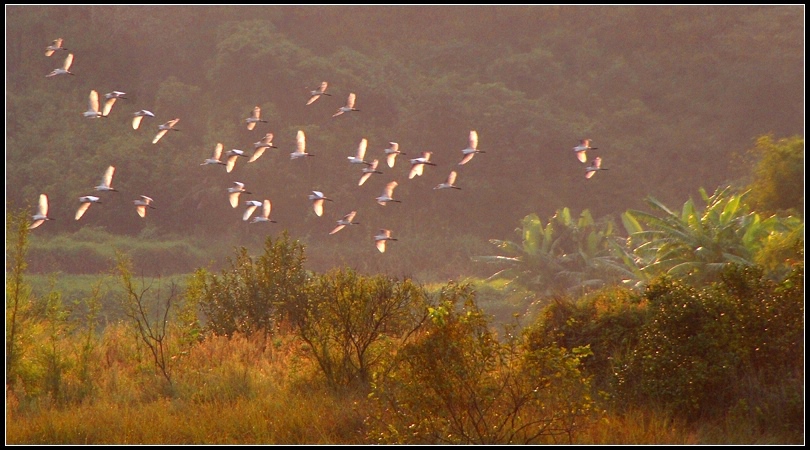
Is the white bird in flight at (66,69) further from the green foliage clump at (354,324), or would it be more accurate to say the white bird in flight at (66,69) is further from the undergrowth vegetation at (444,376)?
the green foliage clump at (354,324)

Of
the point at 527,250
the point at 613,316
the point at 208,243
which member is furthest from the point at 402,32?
the point at 613,316

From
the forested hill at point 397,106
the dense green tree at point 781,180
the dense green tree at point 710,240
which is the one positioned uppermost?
the forested hill at point 397,106

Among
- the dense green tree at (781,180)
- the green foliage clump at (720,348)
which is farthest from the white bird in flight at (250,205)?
the dense green tree at (781,180)

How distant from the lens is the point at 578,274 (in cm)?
2252

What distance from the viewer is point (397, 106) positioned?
35781 millimetres

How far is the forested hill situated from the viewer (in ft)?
113

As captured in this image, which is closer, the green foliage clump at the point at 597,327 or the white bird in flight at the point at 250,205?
the green foliage clump at the point at 597,327

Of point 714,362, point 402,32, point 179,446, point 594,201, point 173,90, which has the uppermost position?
point 402,32

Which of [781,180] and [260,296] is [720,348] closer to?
[260,296]

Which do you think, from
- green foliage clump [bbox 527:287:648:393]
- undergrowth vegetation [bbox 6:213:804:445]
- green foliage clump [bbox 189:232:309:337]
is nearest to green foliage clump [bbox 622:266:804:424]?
undergrowth vegetation [bbox 6:213:804:445]

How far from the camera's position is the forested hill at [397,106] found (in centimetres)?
3450

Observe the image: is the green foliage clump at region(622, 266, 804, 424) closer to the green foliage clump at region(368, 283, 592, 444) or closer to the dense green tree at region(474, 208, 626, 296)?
the green foliage clump at region(368, 283, 592, 444)

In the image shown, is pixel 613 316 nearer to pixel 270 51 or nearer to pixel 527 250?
pixel 527 250

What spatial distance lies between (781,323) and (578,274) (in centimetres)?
1379
